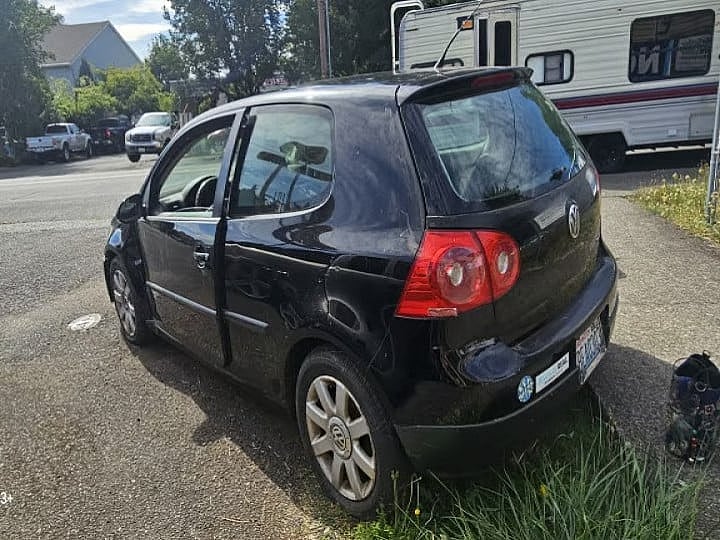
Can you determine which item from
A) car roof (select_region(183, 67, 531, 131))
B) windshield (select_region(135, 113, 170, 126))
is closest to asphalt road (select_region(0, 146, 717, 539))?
car roof (select_region(183, 67, 531, 131))

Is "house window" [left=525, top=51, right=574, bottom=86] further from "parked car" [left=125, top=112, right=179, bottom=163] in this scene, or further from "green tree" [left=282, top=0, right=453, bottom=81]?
"parked car" [left=125, top=112, right=179, bottom=163]

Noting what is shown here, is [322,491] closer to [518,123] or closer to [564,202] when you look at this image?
[564,202]

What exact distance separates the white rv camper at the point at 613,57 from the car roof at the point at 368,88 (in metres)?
8.03

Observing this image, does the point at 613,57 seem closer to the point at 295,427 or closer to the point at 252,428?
the point at 295,427

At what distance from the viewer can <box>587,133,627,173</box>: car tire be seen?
36.8 ft

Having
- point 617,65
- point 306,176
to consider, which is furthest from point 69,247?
point 617,65

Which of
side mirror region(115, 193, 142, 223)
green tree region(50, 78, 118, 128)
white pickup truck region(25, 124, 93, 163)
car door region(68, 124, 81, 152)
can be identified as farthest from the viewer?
green tree region(50, 78, 118, 128)

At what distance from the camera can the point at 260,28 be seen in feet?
117

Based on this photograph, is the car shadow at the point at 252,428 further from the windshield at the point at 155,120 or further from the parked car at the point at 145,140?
the windshield at the point at 155,120

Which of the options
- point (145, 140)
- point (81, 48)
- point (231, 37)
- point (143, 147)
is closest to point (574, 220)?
point (143, 147)

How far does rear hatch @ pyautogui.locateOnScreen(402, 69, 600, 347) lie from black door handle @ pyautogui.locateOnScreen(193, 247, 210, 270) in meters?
1.40

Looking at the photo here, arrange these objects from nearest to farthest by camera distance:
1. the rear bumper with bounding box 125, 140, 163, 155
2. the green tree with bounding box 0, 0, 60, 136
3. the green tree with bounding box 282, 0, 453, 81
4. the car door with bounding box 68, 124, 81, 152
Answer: the rear bumper with bounding box 125, 140, 163, 155
the green tree with bounding box 282, 0, 453, 81
the green tree with bounding box 0, 0, 60, 136
the car door with bounding box 68, 124, 81, 152

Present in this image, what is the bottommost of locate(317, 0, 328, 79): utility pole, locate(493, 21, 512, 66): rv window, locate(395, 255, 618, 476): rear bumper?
locate(395, 255, 618, 476): rear bumper

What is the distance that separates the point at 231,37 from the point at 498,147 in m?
36.8
